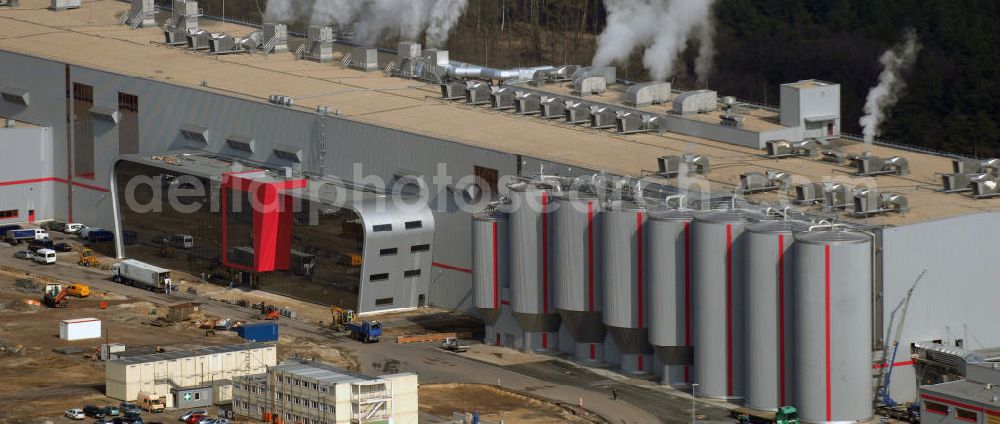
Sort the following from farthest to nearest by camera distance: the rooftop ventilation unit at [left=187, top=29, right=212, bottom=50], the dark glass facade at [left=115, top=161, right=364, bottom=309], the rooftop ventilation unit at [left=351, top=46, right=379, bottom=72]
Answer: the rooftop ventilation unit at [left=187, top=29, right=212, bottom=50]
the rooftop ventilation unit at [left=351, top=46, right=379, bottom=72]
the dark glass facade at [left=115, top=161, right=364, bottom=309]

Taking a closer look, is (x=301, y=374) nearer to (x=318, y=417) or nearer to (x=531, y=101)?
(x=318, y=417)

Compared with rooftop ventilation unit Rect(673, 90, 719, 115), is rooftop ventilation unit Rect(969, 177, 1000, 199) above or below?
below

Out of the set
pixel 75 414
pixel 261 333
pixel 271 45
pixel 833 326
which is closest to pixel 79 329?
pixel 261 333

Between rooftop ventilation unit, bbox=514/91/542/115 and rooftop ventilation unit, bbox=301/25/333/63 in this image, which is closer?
rooftop ventilation unit, bbox=514/91/542/115

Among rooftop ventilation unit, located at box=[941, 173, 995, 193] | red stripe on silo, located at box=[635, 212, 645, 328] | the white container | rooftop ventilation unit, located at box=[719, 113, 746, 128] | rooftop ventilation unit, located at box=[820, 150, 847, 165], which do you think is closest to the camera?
red stripe on silo, located at box=[635, 212, 645, 328]

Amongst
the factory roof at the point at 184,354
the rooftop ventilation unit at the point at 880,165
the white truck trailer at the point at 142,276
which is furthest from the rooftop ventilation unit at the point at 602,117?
the factory roof at the point at 184,354

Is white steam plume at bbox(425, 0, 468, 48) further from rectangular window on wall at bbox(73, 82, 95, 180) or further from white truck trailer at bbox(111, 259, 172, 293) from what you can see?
white truck trailer at bbox(111, 259, 172, 293)

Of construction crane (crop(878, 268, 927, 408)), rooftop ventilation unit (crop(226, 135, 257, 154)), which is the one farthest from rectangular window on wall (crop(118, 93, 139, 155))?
construction crane (crop(878, 268, 927, 408))

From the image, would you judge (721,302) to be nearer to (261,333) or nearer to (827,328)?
(827,328)
